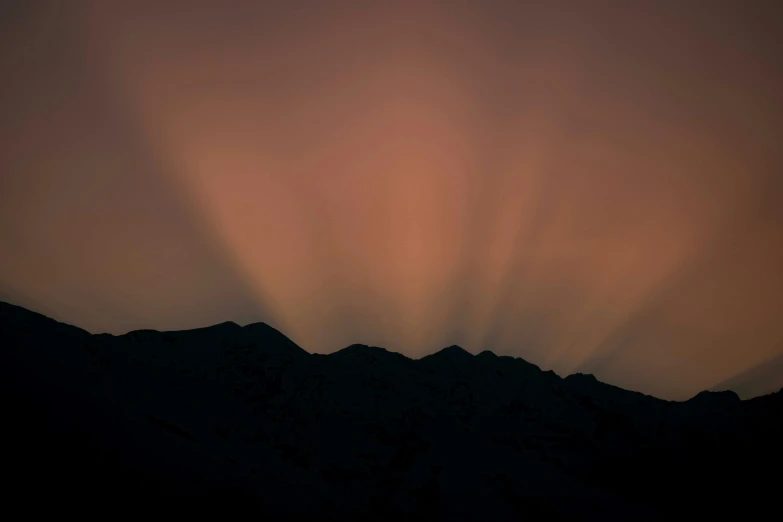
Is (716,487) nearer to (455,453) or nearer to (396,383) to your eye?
(455,453)

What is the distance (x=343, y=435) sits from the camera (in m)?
47.9

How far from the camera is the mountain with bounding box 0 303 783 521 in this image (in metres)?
19.4

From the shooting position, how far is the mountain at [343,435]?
763 inches

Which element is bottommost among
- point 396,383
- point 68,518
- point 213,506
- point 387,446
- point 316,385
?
point 68,518

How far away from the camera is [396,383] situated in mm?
60312

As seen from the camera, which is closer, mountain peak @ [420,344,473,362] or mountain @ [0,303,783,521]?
mountain @ [0,303,783,521]

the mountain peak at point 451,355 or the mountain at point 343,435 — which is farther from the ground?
the mountain peak at point 451,355

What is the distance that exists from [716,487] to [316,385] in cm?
4726

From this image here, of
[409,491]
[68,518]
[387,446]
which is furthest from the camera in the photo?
[387,446]

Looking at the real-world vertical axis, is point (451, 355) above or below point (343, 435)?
above

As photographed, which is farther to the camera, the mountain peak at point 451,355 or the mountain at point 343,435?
the mountain peak at point 451,355

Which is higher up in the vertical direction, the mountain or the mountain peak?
the mountain peak

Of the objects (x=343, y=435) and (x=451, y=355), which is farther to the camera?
(x=451, y=355)

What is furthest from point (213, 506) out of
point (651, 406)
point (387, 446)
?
point (651, 406)
